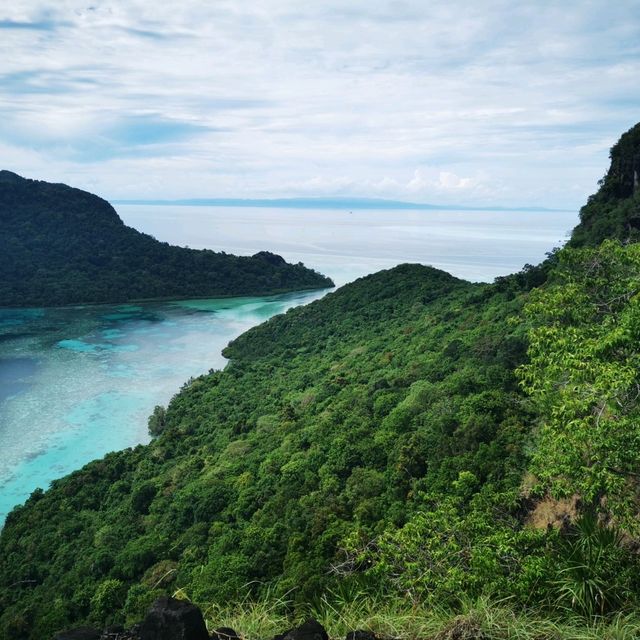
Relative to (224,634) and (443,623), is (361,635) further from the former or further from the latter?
(224,634)

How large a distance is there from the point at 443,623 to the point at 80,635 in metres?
3.21

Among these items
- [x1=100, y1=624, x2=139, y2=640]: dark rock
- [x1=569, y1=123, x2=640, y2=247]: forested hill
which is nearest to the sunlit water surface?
[x1=100, y1=624, x2=139, y2=640]: dark rock

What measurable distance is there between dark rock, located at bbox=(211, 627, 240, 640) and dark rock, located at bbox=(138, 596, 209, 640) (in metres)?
0.23

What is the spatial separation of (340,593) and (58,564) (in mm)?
16567

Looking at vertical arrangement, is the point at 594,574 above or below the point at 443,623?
above

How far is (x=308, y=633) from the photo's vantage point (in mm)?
4777

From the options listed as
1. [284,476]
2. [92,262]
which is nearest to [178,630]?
[284,476]

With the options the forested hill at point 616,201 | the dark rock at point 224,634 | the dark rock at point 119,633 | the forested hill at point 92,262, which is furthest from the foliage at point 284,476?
the forested hill at point 92,262

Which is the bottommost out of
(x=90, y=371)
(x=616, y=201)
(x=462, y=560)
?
(x=90, y=371)

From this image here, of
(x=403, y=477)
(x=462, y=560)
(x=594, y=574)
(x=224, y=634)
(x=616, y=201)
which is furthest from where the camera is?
(x=616, y=201)

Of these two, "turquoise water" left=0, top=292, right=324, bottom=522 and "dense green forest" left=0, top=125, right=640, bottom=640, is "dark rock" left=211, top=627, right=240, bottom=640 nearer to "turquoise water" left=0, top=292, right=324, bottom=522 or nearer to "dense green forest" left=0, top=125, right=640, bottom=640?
"dense green forest" left=0, top=125, right=640, bottom=640

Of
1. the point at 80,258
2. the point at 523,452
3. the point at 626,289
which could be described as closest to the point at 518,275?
the point at 523,452

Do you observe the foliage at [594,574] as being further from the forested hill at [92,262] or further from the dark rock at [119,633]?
the forested hill at [92,262]

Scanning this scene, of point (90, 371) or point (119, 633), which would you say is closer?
point (119, 633)
